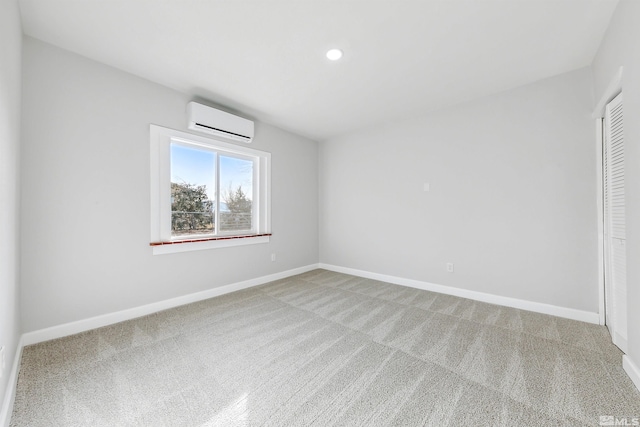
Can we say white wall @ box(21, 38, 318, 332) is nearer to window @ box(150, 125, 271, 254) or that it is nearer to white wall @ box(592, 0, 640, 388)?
window @ box(150, 125, 271, 254)

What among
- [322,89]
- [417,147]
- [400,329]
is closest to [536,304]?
[400,329]

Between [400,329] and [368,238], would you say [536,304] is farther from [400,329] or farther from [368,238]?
[368,238]

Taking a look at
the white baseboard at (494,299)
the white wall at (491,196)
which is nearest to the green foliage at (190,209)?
the white wall at (491,196)

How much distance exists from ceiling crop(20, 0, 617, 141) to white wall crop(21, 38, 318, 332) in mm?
253

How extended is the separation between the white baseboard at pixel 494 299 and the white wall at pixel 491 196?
6 cm

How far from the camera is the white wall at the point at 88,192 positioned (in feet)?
6.66

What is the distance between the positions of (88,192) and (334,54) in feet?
8.54

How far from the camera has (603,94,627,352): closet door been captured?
1.92 meters

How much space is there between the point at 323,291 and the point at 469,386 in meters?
2.06

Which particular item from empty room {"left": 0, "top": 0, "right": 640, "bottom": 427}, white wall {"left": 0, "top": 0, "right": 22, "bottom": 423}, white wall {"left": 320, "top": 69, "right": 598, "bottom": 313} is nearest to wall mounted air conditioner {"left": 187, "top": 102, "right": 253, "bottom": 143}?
empty room {"left": 0, "top": 0, "right": 640, "bottom": 427}

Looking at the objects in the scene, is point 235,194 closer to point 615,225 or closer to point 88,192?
point 88,192

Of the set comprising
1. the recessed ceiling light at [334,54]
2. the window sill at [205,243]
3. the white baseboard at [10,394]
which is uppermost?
the recessed ceiling light at [334,54]

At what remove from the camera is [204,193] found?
3.23 meters

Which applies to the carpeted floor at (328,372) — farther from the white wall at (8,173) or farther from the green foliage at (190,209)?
the green foliage at (190,209)
